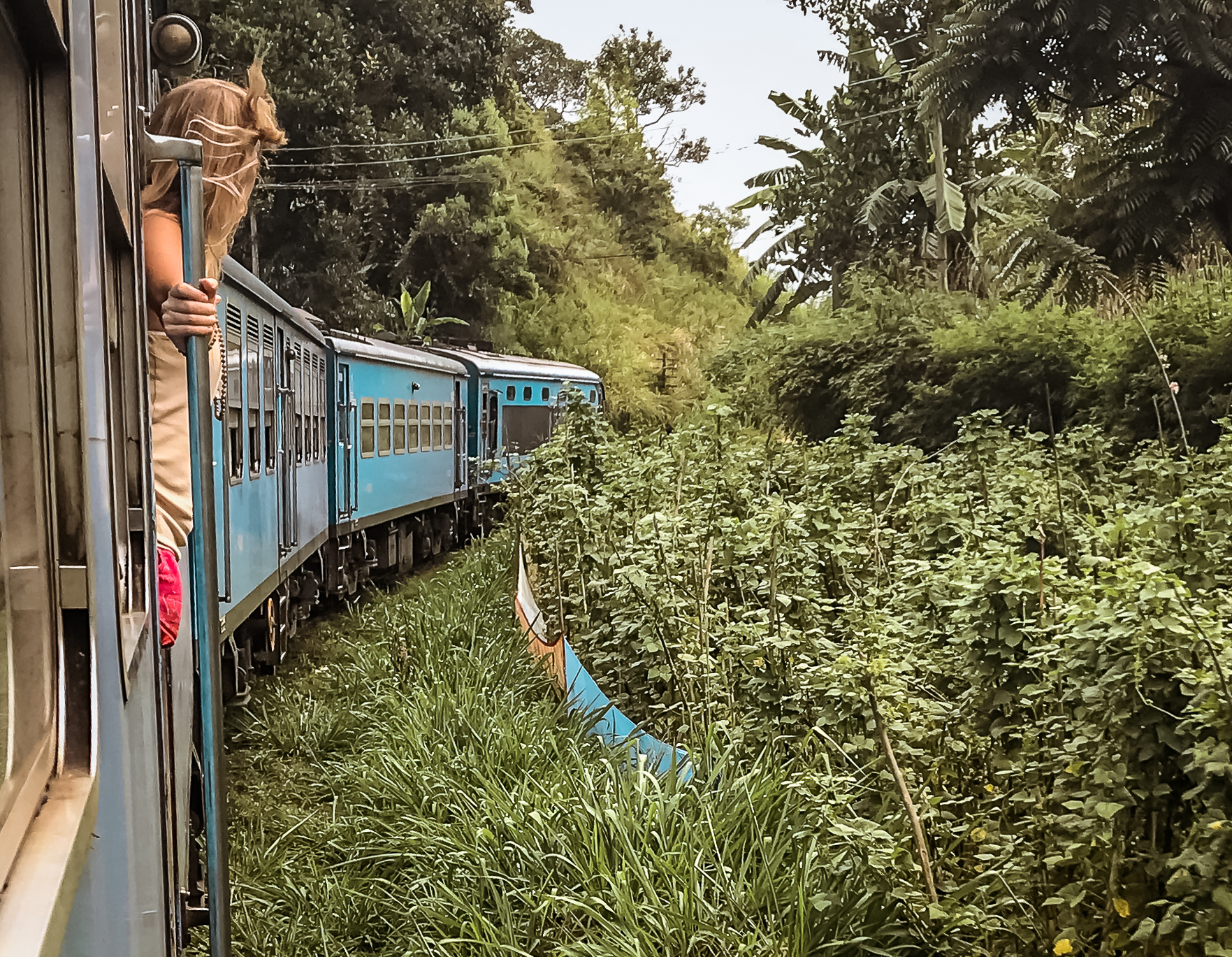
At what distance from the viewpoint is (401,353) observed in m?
14.0

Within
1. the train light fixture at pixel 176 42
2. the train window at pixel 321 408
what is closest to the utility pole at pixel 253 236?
the train window at pixel 321 408

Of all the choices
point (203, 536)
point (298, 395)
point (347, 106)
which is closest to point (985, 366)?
point (298, 395)

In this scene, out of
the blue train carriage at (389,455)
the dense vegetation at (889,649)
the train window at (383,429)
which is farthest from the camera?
the train window at (383,429)

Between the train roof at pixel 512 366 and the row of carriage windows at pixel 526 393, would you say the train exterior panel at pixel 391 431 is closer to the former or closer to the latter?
the train roof at pixel 512 366

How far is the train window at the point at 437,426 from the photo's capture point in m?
16.0

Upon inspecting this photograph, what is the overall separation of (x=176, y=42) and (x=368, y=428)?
1015 cm

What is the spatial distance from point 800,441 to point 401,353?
196 inches

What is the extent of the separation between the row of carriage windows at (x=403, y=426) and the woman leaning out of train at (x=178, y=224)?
9835 mm

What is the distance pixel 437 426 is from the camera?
53.4ft

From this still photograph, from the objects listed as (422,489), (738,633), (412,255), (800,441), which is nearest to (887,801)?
(738,633)

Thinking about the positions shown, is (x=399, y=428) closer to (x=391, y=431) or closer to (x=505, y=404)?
(x=391, y=431)

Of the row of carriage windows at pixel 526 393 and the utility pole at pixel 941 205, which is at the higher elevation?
the utility pole at pixel 941 205

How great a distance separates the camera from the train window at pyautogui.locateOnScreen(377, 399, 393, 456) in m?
13.1

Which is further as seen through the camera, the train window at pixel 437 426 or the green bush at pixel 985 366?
the train window at pixel 437 426
